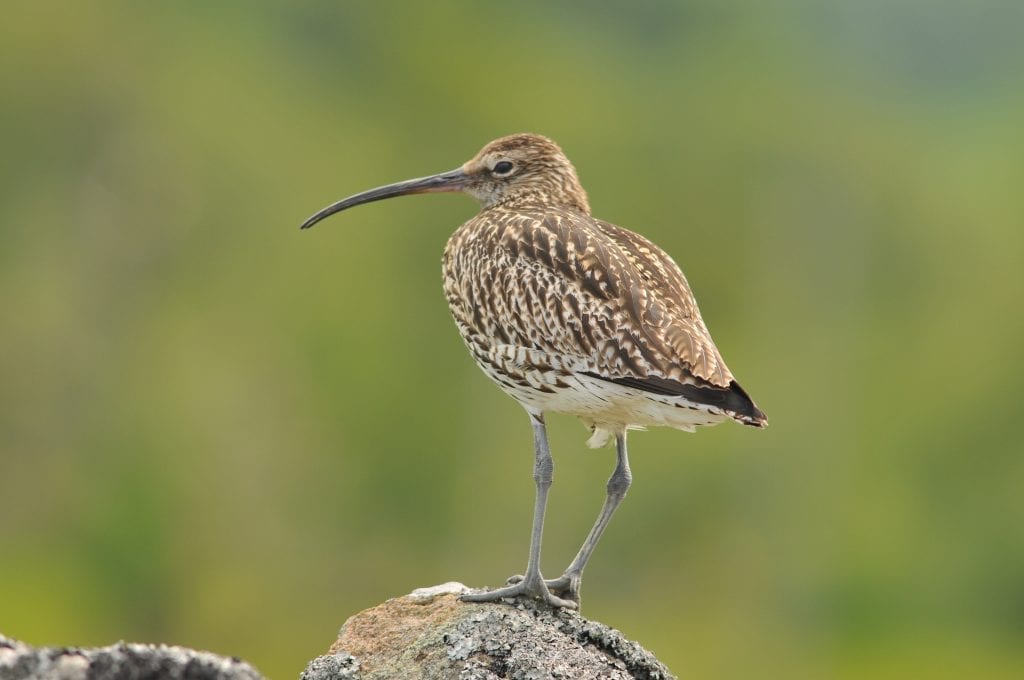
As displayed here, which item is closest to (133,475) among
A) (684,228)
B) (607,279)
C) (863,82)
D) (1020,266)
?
(684,228)

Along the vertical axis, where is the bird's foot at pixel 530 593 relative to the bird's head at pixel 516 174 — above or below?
below

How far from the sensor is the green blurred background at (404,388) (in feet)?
130

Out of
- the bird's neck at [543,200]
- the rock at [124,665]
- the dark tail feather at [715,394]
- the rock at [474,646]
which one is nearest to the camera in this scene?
the rock at [124,665]

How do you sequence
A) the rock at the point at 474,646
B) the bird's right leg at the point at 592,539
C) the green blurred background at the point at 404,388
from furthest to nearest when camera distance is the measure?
1. the green blurred background at the point at 404,388
2. the bird's right leg at the point at 592,539
3. the rock at the point at 474,646

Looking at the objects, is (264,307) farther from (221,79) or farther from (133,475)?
(221,79)

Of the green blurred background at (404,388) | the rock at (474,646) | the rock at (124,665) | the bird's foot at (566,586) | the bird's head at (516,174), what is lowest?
the rock at (124,665)

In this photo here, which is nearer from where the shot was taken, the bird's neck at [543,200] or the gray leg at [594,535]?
the gray leg at [594,535]

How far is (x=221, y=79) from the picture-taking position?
5584 centimetres

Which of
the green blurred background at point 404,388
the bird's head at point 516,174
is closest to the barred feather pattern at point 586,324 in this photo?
the bird's head at point 516,174

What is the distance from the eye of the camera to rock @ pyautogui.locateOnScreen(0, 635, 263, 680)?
294 inches

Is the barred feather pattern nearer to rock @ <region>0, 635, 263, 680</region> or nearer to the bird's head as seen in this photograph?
the bird's head

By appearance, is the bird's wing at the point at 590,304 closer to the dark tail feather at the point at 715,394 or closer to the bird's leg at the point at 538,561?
the dark tail feather at the point at 715,394

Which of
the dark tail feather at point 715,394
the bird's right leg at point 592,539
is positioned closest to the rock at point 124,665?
the dark tail feather at point 715,394

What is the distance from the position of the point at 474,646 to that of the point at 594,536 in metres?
1.71
